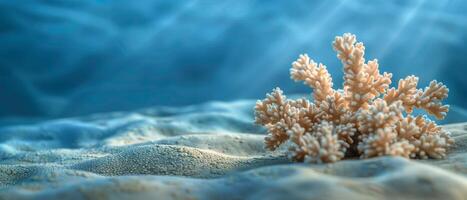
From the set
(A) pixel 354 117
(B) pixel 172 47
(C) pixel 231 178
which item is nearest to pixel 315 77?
(A) pixel 354 117

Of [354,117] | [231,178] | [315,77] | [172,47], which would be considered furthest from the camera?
[172,47]

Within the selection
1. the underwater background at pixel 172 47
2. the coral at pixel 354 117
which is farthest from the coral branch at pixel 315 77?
the underwater background at pixel 172 47

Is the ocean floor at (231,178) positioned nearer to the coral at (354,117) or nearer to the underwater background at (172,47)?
the coral at (354,117)

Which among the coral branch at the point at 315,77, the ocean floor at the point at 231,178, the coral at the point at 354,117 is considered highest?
the coral branch at the point at 315,77

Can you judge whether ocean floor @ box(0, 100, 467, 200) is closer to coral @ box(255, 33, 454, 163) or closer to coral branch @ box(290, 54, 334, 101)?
coral @ box(255, 33, 454, 163)

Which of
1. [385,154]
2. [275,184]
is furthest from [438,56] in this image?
[275,184]

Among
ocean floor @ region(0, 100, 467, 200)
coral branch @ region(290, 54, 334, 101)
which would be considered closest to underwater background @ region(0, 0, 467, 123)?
ocean floor @ region(0, 100, 467, 200)

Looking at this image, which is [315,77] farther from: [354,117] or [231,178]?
[231,178]
